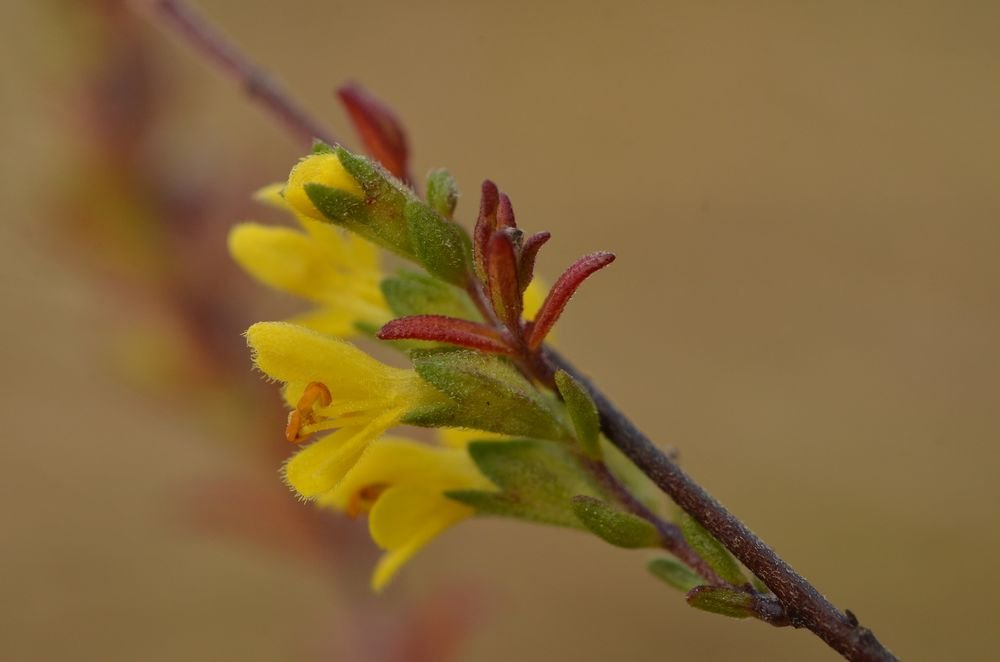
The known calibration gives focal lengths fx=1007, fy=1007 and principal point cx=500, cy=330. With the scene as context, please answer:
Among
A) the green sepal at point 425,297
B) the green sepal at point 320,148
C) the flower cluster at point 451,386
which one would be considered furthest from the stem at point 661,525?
the green sepal at point 320,148

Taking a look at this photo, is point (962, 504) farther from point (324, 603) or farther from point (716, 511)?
point (716, 511)

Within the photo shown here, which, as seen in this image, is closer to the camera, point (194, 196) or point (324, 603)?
point (194, 196)

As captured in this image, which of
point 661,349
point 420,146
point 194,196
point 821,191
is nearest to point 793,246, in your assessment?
point 821,191

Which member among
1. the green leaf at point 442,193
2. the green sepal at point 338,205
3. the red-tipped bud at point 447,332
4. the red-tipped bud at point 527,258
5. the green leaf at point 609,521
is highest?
the green leaf at point 442,193

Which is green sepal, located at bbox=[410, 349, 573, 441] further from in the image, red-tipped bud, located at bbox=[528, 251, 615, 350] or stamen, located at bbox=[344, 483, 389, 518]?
stamen, located at bbox=[344, 483, 389, 518]

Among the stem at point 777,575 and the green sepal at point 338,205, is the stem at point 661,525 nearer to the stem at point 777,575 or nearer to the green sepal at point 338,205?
the stem at point 777,575

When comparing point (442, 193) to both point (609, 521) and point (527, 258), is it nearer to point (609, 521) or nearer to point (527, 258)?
point (527, 258)

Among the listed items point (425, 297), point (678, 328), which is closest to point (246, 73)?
point (425, 297)
